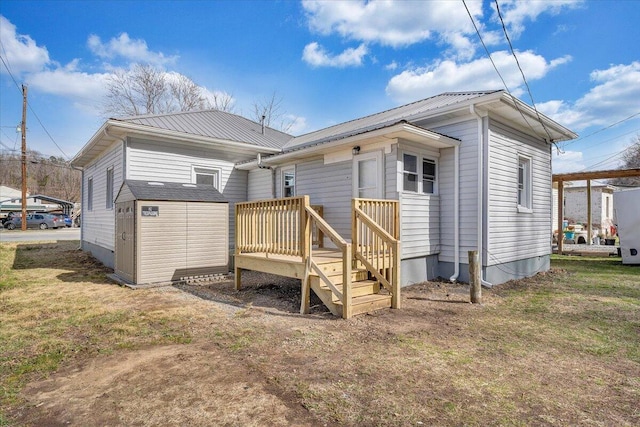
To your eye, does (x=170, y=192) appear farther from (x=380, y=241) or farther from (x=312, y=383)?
(x=312, y=383)

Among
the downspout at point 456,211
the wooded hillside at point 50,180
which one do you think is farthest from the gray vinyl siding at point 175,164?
the wooded hillside at point 50,180

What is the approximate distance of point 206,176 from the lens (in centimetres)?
1016

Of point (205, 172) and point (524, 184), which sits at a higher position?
point (205, 172)

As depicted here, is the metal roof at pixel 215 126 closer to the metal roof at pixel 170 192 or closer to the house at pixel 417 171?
the house at pixel 417 171

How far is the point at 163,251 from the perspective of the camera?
7.32 metres

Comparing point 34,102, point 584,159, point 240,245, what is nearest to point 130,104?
point 34,102

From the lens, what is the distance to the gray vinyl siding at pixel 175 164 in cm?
864

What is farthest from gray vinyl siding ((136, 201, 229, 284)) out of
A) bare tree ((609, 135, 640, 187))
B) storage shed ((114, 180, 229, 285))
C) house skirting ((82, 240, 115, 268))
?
bare tree ((609, 135, 640, 187))

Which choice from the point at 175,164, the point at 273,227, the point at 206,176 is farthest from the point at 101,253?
the point at 273,227

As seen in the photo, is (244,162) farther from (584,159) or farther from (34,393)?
(584,159)

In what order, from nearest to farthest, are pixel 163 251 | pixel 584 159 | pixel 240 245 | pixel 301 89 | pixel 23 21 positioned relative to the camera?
pixel 240 245 < pixel 163 251 < pixel 23 21 < pixel 301 89 < pixel 584 159

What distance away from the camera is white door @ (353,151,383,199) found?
7.10 metres

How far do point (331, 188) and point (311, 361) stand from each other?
5423 millimetres

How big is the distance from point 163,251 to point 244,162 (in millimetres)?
3964
